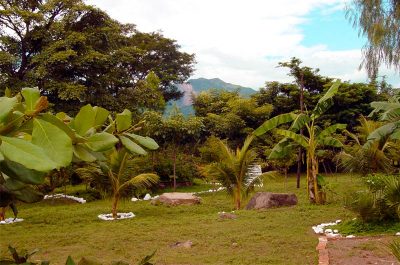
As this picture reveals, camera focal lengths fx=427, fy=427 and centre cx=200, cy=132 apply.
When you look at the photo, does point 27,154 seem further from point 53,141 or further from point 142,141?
point 142,141

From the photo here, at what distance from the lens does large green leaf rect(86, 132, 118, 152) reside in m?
0.54

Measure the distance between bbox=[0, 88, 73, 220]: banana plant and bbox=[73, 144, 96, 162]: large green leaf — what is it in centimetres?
6

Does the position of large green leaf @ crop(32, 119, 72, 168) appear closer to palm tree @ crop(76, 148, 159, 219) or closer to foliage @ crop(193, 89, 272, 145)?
palm tree @ crop(76, 148, 159, 219)

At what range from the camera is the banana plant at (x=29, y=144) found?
39 centimetres

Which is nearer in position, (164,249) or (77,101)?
(164,249)

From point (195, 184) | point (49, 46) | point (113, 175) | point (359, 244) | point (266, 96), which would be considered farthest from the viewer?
point (266, 96)

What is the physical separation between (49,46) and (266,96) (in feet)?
30.8

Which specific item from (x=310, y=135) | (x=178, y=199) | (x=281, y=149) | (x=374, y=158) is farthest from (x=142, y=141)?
(x=374, y=158)

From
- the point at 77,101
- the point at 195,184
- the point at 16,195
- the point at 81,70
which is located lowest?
the point at 195,184

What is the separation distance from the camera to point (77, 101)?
11961mm

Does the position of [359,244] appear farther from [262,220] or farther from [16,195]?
[16,195]

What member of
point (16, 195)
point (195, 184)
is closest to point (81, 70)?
point (195, 184)

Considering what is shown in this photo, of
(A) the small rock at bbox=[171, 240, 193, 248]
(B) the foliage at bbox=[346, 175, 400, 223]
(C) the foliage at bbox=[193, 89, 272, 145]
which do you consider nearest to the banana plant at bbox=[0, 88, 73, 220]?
(A) the small rock at bbox=[171, 240, 193, 248]

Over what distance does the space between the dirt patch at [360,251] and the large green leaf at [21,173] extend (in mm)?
4458
